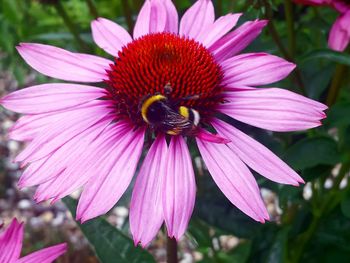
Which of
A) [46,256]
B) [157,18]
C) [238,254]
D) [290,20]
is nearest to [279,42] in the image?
[290,20]

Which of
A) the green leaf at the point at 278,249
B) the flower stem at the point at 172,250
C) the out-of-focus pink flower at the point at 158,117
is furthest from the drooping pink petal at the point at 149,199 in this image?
the green leaf at the point at 278,249

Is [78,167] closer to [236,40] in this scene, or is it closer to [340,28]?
[236,40]

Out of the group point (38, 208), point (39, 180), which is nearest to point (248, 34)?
point (39, 180)

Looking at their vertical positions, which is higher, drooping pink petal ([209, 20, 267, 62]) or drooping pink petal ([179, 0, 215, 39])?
drooping pink petal ([179, 0, 215, 39])

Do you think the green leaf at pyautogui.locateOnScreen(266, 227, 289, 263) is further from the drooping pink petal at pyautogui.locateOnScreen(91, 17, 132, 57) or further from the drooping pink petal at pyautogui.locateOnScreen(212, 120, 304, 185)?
the drooping pink petal at pyautogui.locateOnScreen(91, 17, 132, 57)

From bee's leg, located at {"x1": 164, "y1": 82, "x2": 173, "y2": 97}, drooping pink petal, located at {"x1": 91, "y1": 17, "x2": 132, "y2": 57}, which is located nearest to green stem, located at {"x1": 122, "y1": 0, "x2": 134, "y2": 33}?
drooping pink petal, located at {"x1": 91, "y1": 17, "x2": 132, "y2": 57}

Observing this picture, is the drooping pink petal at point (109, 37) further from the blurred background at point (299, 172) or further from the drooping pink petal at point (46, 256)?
the drooping pink petal at point (46, 256)

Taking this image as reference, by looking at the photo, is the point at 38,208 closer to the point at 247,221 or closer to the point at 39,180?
the point at 247,221
